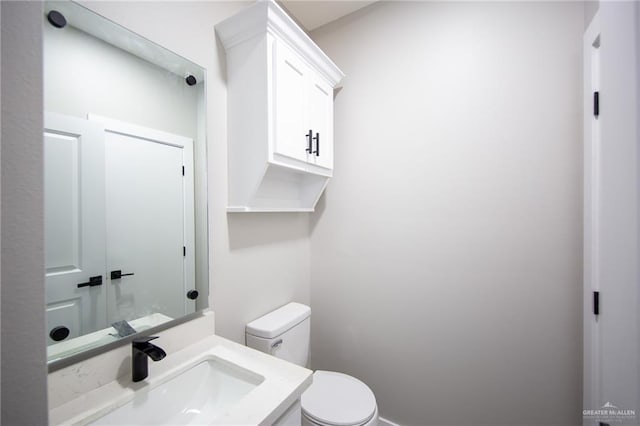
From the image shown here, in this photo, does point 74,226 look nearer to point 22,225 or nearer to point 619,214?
point 22,225

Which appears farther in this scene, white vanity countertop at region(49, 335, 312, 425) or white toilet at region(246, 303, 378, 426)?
white toilet at region(246, 303, 378, 426)

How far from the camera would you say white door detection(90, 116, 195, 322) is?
84 cm

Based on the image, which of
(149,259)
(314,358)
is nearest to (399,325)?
(314,358)

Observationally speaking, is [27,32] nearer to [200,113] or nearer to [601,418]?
[200,113]

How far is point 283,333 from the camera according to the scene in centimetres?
135

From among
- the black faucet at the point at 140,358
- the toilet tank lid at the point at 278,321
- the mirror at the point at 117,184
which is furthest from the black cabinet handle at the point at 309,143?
the black faucet at the point at 140,358

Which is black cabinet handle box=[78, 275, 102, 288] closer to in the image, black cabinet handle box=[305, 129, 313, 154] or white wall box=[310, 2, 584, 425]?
black cabinet handle box=[305, 129, 313, 154]

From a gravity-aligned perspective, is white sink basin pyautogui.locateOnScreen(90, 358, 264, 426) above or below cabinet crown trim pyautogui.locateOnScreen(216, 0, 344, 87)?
below

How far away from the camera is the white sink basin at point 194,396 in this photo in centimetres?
77

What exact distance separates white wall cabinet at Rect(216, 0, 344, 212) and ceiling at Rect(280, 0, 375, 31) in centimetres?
49

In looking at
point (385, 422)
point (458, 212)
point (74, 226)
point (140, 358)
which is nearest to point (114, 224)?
point (74, 226)

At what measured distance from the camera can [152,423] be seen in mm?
783

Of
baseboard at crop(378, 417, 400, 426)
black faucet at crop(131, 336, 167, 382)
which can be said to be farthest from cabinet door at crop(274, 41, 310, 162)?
baseboard at crop(378, 417, 400, 426)

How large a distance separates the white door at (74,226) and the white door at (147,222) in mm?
30
